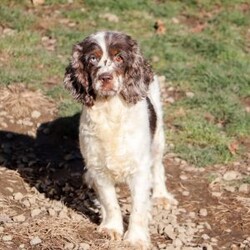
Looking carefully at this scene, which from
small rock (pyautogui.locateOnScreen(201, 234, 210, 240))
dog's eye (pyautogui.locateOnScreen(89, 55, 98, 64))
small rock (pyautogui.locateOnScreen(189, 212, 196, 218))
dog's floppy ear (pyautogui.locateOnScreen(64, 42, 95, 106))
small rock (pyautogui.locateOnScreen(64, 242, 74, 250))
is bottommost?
small rock (pyautogui.locateOnScreen(189, 212, 196, 218))

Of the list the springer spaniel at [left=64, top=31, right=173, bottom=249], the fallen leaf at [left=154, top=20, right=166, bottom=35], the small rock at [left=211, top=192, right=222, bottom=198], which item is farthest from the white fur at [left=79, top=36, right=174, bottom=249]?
the fallen leaf at [left=154, top=20, right=166, bottom=35]

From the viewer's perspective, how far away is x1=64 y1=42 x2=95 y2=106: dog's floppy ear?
4949 millimetres

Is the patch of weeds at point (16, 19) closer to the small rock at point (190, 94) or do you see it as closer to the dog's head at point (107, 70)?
the small rock at point (190, 94)

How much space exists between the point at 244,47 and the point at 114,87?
5113 mm

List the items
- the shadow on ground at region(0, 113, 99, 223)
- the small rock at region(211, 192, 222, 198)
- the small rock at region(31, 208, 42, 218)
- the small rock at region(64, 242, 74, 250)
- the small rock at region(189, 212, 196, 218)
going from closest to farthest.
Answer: the small rock at region(64, 242, 74, 250), the small rock at region(31, 208, 42, 218), the small rock at region(189, 212, 196, 218), the shadow on ground at region(0, 113, 99, 223), the small rock at region(211, 192, 222, 198)

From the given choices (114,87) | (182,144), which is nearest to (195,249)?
(114,87)

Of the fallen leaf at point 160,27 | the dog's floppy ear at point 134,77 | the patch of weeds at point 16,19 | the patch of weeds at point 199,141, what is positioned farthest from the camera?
the fallen leaf at point 160,27

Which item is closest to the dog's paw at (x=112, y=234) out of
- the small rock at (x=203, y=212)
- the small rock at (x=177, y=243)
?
the small rock at (x=177, y=243)

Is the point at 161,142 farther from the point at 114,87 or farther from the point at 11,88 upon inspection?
the point at 11,88

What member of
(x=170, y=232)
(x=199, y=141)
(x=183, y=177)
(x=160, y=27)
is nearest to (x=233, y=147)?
(x=199, y=141)

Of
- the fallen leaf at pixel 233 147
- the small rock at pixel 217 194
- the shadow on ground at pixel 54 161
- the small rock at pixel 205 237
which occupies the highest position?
the fallen leaf at pixel 233 147

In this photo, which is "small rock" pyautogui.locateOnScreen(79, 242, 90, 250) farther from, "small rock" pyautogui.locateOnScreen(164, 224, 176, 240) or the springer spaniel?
"small rock" pyautogui.locateOnScreen(164, 224, 176, 240)

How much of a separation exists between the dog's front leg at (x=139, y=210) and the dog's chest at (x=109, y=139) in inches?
3.8

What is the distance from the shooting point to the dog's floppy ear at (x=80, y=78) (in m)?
4.95
